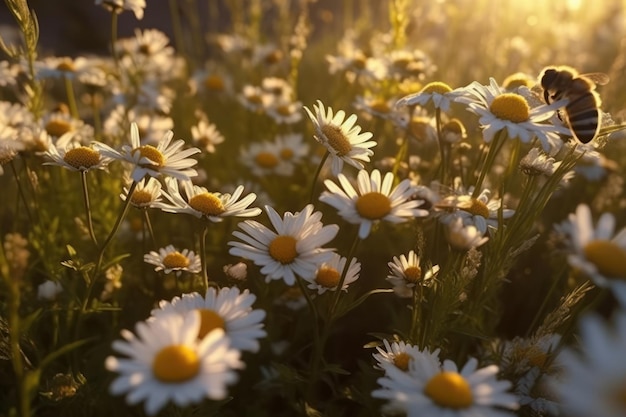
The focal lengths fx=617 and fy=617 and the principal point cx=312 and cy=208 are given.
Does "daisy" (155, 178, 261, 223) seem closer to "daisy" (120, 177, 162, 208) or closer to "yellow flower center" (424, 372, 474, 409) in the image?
"daisy" (120, 177, 162, 208)

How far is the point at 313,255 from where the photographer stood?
1874 mm

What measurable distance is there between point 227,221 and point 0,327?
1.71 m

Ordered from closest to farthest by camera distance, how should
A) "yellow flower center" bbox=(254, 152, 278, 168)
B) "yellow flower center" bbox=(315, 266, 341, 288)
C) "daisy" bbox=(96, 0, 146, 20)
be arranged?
"yellow flower center" bbox=(315, 266, 341, 288) < "daisy" bbox=(96, 0, 146, 20) < "yellow flower center" bbox=(254, 152, 278, 168)

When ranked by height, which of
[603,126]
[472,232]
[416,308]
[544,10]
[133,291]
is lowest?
[133,291]

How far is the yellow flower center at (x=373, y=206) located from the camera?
6.02ft

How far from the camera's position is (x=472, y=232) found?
69.7 inches

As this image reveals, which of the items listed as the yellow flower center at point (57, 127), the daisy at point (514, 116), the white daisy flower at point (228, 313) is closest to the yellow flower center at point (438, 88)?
the daisy at point (514, 116)

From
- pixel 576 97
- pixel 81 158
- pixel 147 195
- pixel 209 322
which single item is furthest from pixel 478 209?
pixel 81 158

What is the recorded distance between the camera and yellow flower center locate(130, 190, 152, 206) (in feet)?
7.24

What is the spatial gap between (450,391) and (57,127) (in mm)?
2573

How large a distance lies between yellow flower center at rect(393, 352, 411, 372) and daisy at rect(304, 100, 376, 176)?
662 millimetres

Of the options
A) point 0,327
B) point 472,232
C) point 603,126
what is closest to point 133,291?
point 0,327

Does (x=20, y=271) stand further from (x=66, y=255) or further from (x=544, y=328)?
(x=66, y=255)

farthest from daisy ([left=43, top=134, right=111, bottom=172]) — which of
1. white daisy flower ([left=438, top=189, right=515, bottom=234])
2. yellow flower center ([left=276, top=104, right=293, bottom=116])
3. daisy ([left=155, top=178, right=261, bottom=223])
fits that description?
yellow flower center ([left=276, top=104, right=293, bottom=116])
